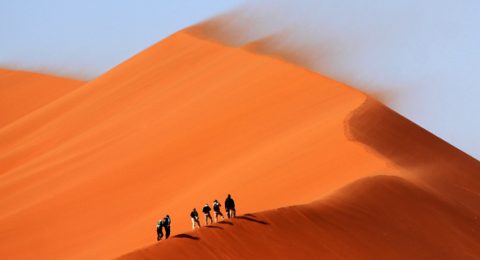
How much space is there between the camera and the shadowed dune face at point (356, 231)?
23.8 metres

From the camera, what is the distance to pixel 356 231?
2642cm

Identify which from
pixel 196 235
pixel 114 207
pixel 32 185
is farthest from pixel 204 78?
pixel 196 235

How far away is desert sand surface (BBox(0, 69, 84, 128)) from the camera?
7462 centimetres

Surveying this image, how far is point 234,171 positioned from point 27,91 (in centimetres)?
4392

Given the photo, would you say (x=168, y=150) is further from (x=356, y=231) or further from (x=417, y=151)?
(x=356, y=231)

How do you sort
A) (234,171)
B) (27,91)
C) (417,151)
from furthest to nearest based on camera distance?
(27,91) → (234,171) → (417,151)

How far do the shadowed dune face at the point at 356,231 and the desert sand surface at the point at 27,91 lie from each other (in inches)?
1797

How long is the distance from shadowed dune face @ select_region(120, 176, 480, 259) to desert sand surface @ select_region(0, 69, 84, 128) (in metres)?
45.7

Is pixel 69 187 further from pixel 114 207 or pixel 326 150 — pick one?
pixel 326 150

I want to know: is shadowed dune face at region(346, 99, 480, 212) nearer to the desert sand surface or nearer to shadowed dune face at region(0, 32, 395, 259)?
shadowed dune face at region(0, 32, 395, 259)

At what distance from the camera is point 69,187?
1674 inches

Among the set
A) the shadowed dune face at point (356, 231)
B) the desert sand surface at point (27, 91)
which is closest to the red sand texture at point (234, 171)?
the shadowed dune face at point (356, 231)

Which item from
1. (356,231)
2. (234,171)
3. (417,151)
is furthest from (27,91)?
(356,231)

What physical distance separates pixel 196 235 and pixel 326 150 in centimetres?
1257
